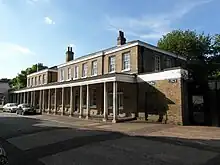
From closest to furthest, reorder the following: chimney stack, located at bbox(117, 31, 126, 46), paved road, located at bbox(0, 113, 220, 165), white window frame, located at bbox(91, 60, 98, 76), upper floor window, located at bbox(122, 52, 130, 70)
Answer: paved road, located at bbox(0, 113, 220, 165), upper floor window, located at bbox(122, 52, 130, 70), chimney stack, located at bbox(117, 31, 126, 46), white window frame, located at bbox(91, 60, 98, 76)

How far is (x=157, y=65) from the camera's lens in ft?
81.6

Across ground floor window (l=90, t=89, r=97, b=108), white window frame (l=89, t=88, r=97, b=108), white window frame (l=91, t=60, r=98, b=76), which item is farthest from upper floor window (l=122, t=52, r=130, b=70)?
ground floor window (l=90, t=89, r=97, b=108)

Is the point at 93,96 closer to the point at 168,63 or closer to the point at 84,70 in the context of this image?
the point at 84,70

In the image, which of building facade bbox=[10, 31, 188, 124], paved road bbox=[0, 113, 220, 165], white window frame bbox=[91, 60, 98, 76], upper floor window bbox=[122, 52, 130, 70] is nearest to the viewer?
paved road bbox=[0, 113, 220, 165]

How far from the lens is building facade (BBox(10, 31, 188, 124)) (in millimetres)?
18500

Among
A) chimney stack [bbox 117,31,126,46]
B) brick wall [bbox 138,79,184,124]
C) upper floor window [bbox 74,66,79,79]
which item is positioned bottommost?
brick wall [bbox 138,79,184,124]

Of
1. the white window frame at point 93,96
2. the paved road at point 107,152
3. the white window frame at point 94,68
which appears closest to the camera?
the paved road at point 107,152

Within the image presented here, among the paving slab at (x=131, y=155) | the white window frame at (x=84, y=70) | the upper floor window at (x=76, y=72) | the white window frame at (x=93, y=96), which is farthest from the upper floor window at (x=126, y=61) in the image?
the paving slab at (x=131, y=155)

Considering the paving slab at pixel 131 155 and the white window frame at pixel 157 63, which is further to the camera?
the white window frame at pixel 157 63

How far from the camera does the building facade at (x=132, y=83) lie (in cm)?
1850

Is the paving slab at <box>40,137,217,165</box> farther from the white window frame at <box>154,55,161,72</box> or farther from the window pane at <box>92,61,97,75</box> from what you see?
the window pane at <box>92,61,97,75</box>

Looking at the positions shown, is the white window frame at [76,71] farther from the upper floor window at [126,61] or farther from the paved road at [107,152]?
the paved road at [107,152]

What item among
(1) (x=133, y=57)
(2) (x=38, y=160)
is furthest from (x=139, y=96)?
(2) (x=38, y=160)

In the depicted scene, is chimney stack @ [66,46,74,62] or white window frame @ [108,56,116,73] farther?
chimney stack @ [66,46,74,62]
